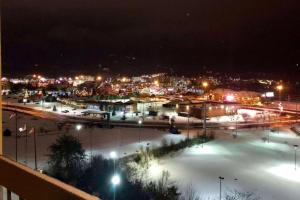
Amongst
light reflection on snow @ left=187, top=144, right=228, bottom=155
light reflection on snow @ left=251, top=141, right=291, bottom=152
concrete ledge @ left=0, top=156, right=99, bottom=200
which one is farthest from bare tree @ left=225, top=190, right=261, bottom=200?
concrete ledge @ left=0, top=156, right=99, bottom=200

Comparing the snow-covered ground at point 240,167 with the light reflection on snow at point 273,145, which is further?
the light reflection on snow at point 273,145

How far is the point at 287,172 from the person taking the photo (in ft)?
49.4

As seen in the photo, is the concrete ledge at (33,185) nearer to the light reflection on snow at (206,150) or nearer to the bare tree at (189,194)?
the bare tree at (189,194)

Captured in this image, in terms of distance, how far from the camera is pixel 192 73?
12888 centimetres

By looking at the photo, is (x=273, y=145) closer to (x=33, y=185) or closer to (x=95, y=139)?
(x=95, y=139)

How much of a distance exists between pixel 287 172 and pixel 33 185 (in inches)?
617

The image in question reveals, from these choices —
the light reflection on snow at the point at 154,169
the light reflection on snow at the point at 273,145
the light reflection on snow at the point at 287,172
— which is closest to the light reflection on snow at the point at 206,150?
the light reflection on snow at the point at 273,145

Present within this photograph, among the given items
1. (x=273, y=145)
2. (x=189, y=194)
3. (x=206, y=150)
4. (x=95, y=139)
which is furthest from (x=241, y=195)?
(x=95, y=139)

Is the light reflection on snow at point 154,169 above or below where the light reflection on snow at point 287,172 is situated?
above

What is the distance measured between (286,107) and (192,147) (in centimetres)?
2532

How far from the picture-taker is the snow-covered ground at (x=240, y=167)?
12602mm

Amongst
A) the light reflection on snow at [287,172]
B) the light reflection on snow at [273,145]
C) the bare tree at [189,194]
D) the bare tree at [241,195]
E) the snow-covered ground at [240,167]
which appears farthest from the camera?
the light reflection on snow at [273,145]

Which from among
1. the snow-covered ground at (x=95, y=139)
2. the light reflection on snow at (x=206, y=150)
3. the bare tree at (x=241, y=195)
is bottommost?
the bare tree at (x=241, y=195)

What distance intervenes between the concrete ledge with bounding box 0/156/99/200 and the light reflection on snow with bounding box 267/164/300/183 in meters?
14.4
